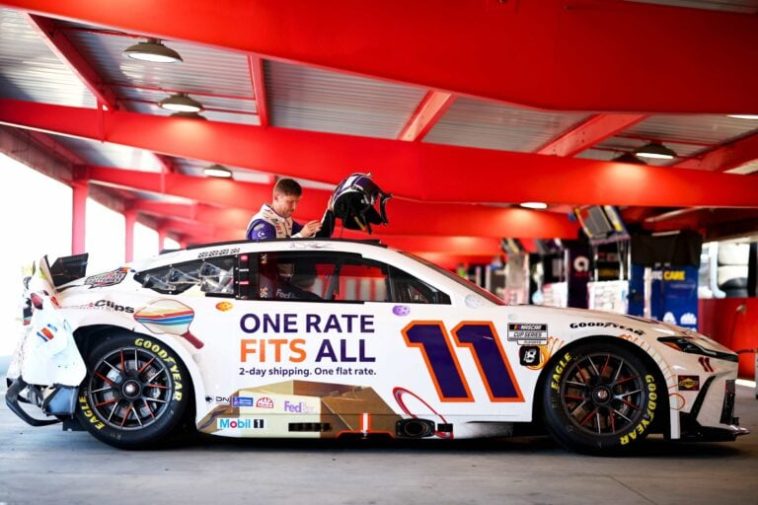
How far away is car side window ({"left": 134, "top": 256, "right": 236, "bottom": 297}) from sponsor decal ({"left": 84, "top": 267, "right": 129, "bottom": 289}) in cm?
12

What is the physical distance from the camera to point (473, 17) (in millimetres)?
8773

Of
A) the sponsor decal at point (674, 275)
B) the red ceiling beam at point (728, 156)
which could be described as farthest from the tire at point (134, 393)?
the sponsor decal at point (674, 275)

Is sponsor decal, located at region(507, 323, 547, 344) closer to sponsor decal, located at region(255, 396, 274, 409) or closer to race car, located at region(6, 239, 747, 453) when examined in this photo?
race car, located at region(6, 239, 747, 453)

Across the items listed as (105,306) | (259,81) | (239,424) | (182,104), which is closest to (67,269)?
(105,306)

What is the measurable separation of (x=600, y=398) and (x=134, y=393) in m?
3.10

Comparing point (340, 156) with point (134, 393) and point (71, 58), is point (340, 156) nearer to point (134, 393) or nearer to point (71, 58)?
point (71, 58)

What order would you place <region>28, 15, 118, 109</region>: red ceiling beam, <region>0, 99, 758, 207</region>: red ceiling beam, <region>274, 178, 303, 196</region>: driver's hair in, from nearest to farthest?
1. <region>274, 178, 303, 196</region>: driver's hair
2. <region>28, 15, 118, 109</region>: red ceiling beam
3. <region>0, 99, 758, 207</region>: red ceiling beam

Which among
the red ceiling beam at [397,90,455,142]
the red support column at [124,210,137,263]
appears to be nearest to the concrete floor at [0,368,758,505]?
the red ceiling beam at [397,90,455,142]

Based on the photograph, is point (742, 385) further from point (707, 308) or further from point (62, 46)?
point (62, 46)

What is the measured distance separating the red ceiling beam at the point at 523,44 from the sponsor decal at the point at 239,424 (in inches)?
127

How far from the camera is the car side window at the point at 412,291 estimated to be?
6.84 m

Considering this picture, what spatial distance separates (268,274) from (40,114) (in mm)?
8895

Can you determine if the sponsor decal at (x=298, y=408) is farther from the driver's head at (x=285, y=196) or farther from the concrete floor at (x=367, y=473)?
the driver's head at (x=285, y=196)

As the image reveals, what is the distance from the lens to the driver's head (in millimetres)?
7816
